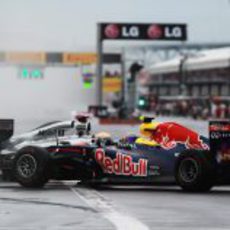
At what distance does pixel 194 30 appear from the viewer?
48.7m

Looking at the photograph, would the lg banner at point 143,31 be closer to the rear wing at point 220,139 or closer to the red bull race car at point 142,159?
the red bull race car at point 142,159

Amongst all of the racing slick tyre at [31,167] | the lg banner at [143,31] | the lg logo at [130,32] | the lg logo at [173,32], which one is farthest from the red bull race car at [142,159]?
the lg logo at [130,32]

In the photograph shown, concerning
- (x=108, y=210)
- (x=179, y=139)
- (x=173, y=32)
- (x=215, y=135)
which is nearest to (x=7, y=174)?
(x=179, y=139)

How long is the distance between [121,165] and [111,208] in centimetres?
262

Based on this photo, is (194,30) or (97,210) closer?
(97,210)

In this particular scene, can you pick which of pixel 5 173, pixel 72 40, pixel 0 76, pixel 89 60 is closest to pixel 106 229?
pixel 5 173

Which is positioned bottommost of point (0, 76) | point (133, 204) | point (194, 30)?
point (133, 204)

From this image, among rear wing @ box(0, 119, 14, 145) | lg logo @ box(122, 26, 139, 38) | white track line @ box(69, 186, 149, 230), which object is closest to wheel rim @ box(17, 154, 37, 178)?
white track line @ box(69, 186, 149, 230)

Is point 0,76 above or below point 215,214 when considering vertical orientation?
above

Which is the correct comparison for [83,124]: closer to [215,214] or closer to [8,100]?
[215,214]

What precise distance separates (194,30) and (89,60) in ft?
30.7

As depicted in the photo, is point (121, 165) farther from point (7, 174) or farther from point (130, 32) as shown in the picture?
point (130, 32)

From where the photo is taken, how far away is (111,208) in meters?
11.3

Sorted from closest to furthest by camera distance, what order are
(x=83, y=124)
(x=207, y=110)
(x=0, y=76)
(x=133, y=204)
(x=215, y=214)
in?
(x=215, y=214) → (x=133, y=204) → (x=83, y=124) → (x=0, y=76) → (x=207, y=110)
